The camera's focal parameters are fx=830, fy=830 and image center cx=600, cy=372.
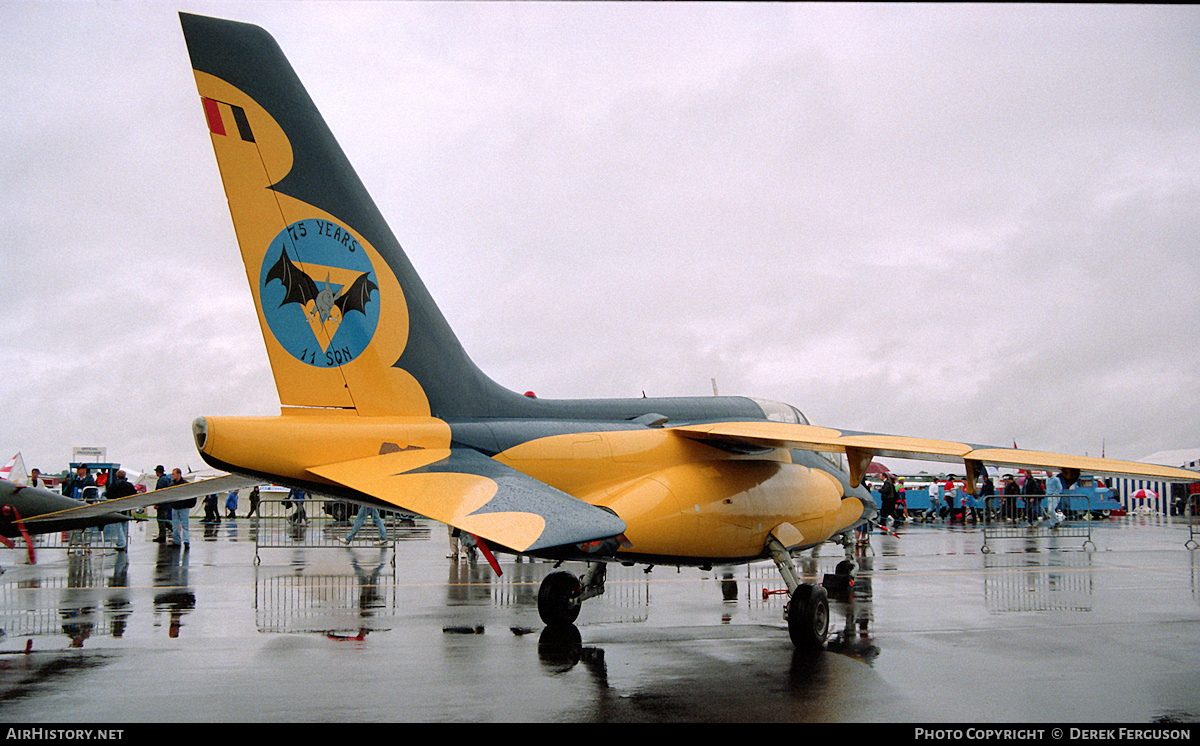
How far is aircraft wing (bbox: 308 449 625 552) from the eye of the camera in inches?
235

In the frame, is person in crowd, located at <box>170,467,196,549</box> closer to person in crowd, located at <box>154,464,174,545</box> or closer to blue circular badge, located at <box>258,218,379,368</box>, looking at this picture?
person in crowd, located at <box>154,464,174,545</box>

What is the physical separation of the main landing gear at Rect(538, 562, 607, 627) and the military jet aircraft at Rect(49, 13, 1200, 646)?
5.44ft

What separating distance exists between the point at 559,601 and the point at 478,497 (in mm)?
3752

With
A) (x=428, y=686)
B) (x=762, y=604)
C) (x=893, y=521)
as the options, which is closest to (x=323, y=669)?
(x=428, y=686)

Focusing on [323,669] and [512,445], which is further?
[512,445]

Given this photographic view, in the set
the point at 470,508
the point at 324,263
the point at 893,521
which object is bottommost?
the point at 893,521

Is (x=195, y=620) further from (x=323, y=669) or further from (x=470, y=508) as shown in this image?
(x=470, y=508)

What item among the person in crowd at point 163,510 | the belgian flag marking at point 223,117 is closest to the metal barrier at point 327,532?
the person in crowd at point 163,510

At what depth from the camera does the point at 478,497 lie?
21.8ft

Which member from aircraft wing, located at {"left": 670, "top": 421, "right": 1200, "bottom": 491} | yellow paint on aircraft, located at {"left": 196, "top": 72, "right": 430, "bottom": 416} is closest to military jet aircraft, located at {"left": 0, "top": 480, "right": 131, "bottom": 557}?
yellow paint on aircraft, located at {"left": 196, "top": 72, "right": 430, "bottom": 416}

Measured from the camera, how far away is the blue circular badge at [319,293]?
7.39 meters

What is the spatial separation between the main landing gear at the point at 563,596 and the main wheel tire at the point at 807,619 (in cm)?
223
